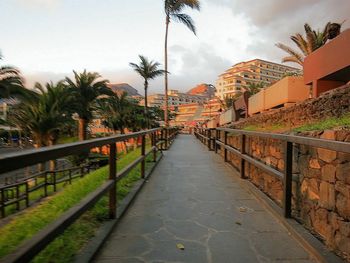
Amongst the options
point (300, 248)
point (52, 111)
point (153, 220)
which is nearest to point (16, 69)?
point (52, 111)

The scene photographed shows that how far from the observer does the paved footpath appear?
3211mm

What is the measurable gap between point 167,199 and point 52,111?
2251cm

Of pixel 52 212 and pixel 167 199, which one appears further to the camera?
pixel 167 199

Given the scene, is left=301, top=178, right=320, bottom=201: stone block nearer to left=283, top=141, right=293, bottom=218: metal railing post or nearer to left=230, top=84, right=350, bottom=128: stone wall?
left=283, top=141, right=293, bottom=218: metal railing post

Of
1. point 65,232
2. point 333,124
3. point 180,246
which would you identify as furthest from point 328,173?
point 65,232

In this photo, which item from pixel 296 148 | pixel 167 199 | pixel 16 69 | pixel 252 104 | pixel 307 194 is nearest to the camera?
pixel 307 194

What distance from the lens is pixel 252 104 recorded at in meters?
15.1

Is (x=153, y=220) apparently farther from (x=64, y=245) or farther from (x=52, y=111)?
(x=52, y=111)

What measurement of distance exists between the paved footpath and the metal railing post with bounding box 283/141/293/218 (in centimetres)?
23

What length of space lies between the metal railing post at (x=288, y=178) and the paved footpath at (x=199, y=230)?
230 millimetres

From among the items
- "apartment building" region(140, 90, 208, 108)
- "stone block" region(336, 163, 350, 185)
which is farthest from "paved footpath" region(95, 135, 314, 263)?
"apartment building" region(140, 90, 208, 108)

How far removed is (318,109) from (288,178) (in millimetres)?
2959

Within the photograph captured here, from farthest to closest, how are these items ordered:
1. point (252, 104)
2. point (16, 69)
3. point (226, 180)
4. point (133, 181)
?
1. point (16, 69)
2. point (252, 104)
3. point (226, 180)
4. point (133, 181)

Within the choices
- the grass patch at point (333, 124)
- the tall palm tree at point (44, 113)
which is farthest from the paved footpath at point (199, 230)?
the tall palm tree at point (44, 113)
